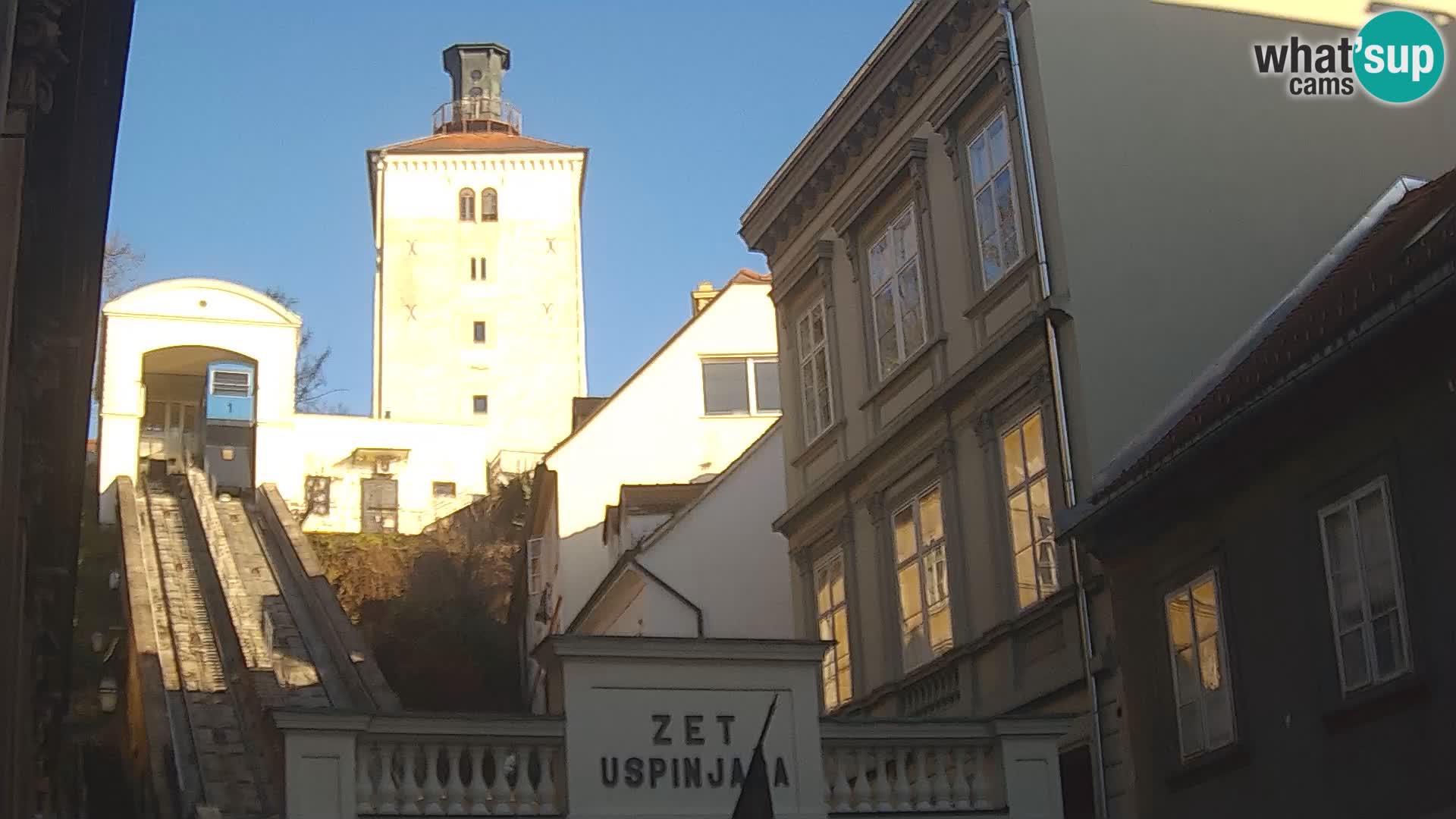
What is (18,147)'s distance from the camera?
11938 millimetres

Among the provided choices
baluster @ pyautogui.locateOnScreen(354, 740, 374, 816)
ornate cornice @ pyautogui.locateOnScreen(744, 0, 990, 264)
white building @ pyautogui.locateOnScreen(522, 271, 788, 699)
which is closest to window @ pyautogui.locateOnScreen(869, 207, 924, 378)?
ornate cornice @ pyautogui.locateOnScreen(744, 0, 990, 264)

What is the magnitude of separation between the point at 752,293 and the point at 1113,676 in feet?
72.9

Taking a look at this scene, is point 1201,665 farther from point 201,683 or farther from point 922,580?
point 201,683

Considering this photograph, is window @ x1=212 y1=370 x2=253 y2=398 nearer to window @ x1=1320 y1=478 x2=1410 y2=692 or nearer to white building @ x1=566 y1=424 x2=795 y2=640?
white building @ x1=566 y1=424 x2=795 y2=640

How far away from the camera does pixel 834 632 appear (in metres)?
24.4

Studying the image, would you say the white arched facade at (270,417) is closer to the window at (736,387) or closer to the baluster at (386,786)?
the window at (736,387)

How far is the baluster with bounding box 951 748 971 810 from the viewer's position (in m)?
15.9

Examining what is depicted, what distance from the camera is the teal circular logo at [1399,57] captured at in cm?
2089

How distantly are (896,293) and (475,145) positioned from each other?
204ft

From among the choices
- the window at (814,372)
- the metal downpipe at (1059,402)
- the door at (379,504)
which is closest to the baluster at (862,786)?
the metal downpipe at (1059,402)

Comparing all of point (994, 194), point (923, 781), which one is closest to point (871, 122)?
point (994, 194)

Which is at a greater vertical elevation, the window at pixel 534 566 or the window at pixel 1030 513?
the window at pixel 534 566

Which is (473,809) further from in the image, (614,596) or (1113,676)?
A: (614,596)

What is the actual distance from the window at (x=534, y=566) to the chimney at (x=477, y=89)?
5455cm
